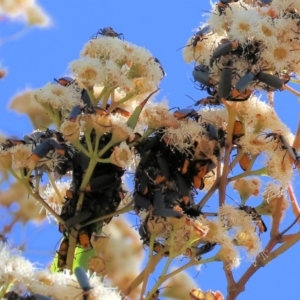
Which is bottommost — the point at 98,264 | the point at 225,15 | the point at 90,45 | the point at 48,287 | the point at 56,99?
the point at 48,287

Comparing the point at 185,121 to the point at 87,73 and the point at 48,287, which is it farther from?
the point at 48,287

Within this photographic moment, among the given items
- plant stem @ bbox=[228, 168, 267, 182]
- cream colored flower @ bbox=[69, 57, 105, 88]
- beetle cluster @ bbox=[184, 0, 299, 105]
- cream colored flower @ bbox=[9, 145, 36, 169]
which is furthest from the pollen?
cream colored flower @ bbox=[9, 145, 36, 169]

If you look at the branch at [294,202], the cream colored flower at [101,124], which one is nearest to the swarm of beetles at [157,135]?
the cream colored flower at [101,124]

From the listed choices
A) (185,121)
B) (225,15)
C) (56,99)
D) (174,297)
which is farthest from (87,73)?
(174,297)

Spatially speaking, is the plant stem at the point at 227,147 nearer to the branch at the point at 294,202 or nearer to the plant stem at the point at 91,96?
the branch at the point at 294,202

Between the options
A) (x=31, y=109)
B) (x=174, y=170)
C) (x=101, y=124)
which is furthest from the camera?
(x=31, y=109)

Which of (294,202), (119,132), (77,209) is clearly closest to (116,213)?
(77,209)

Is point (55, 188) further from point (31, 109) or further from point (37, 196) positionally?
point (31, 109)

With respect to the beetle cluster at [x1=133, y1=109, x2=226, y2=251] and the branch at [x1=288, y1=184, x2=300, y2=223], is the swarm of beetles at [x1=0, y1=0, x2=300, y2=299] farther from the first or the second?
the branch at [x1=288, y1=184, x2=300, y2=223]

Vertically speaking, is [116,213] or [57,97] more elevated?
[57,97]

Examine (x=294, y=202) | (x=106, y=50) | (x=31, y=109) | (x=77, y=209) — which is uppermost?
(x=31, y=109)

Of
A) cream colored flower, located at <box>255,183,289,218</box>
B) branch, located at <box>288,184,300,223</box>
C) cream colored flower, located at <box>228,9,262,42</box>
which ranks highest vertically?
cream colored flower, located at <box>228,9,262,42</box>
